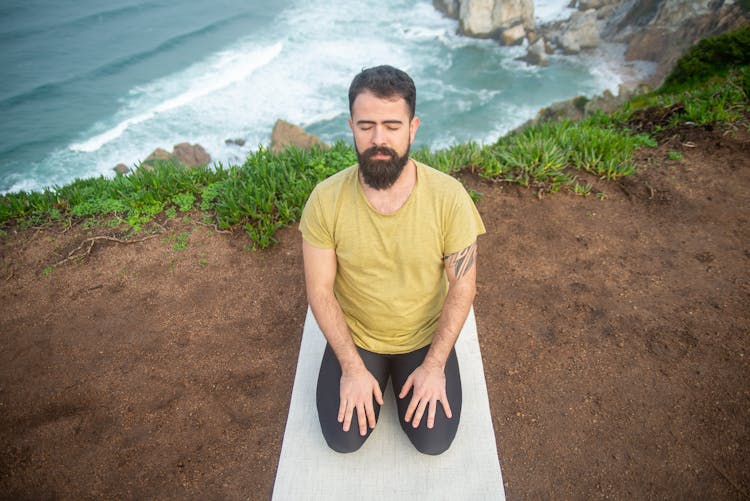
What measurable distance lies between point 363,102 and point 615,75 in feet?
85.6

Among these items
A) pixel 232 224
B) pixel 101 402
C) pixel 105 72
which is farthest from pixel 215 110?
pixel 101 402

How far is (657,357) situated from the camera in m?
3.46

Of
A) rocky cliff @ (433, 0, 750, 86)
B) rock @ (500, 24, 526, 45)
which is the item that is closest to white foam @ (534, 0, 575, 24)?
rocky cliff @ (433, 0, 750, 86)

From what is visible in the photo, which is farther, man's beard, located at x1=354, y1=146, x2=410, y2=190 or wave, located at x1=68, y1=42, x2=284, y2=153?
wave, located at x1=68, y1=42, x2=284, y2=153

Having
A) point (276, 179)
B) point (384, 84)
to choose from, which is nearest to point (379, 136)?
point (384, 84)

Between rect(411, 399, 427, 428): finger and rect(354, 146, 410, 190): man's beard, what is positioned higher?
rect(354, 146, 410, 190): man's beard

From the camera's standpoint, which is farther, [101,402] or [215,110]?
[215,110]

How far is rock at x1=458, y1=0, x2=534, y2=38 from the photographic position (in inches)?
1109

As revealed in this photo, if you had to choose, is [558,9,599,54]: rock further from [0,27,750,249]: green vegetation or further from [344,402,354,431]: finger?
[344,402,354,431]: finger

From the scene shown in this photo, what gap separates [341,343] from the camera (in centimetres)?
274

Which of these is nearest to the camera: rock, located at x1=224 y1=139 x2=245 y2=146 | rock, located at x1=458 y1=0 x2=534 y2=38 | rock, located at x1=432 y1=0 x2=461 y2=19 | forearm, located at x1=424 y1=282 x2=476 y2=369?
forearm, located at x1=424 y1=282 x2=476 y2=369

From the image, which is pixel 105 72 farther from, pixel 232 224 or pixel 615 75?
pixel 615 75

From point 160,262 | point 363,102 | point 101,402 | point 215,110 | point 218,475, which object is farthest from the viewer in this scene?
→ point 215,110

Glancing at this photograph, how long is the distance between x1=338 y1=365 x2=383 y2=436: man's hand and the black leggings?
52 mm
